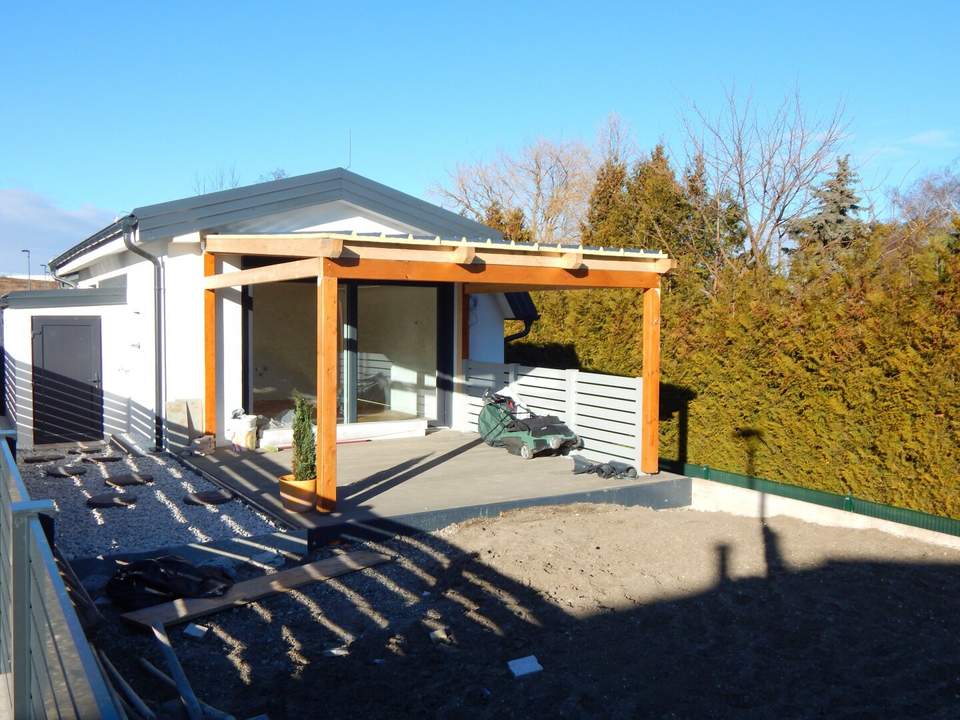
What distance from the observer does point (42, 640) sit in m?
2.20

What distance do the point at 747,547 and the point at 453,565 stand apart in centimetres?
258

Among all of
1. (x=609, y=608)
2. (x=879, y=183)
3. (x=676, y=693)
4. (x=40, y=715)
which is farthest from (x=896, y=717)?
(x=879, y=183)

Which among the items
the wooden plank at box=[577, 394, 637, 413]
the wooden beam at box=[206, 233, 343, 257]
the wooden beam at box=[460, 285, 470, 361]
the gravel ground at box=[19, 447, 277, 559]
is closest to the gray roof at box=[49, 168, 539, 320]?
the wooden beam at box=[206, 233, 343, 257]

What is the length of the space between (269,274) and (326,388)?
1869 mm

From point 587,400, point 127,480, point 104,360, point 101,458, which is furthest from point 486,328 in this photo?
point 127,480

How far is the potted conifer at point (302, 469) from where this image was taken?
23.0 feet

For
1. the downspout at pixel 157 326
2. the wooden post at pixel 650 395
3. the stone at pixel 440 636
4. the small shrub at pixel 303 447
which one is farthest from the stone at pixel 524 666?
the downspout at pixel 157 326

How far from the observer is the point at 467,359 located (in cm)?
1229

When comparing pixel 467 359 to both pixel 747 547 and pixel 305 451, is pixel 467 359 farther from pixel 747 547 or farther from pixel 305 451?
pixel 747 547

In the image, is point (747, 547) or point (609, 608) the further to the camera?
point (747, 547)

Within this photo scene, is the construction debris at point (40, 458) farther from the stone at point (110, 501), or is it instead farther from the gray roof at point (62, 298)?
the stone at point (110, 501)

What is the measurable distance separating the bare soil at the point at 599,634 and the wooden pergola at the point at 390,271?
162 centimetres

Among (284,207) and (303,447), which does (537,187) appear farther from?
(303,447)

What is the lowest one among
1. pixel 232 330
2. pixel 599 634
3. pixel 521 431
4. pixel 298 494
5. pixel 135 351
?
pixel 599 634
